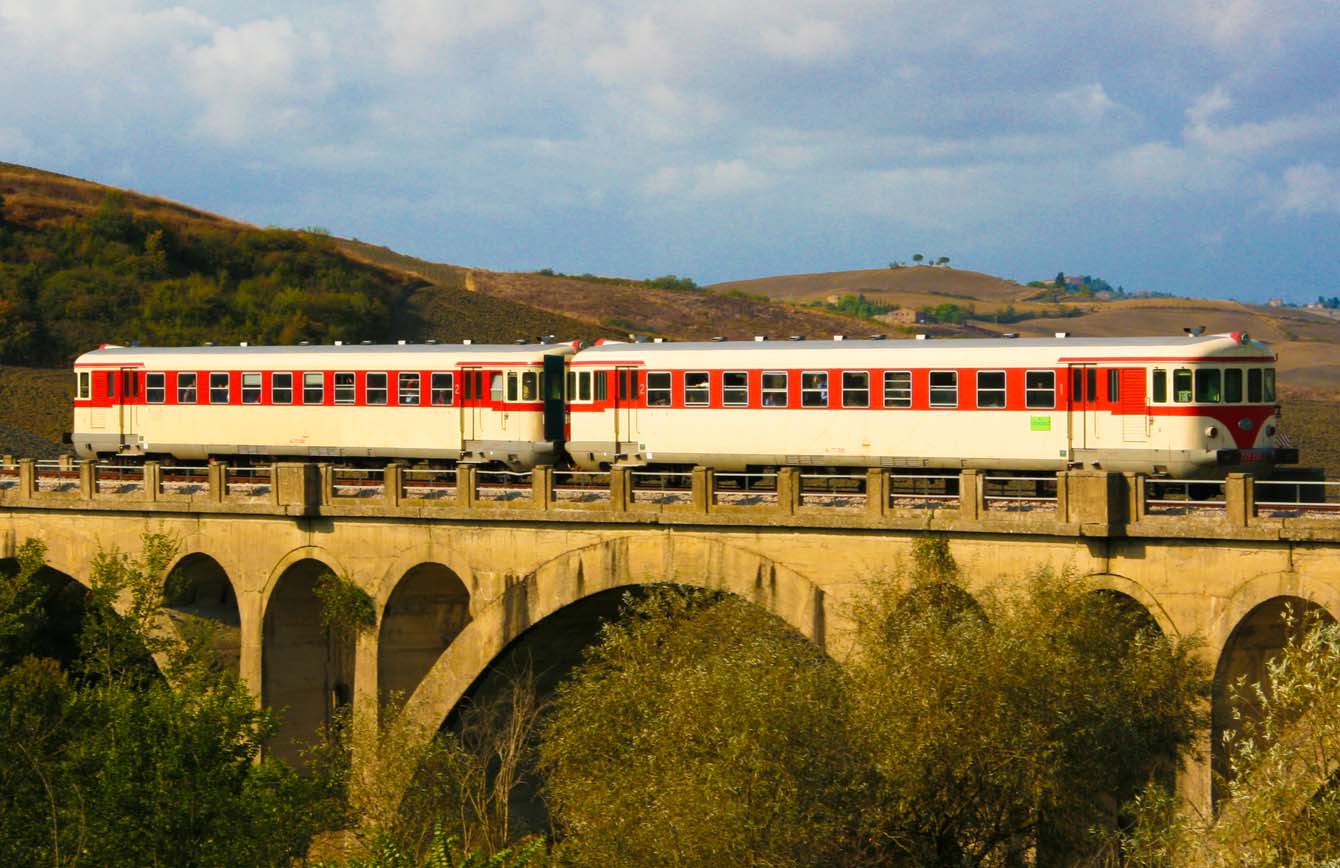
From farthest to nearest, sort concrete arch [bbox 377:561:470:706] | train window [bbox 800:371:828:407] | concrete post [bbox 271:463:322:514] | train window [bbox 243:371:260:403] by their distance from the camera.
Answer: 1. train window [bbox 243:371:260:403]
2. concrete post [bbox 271:463:322:514]
3. concrete arch [bbox 377:561:470:706]
4. train window [bbox 800:371:828:407]

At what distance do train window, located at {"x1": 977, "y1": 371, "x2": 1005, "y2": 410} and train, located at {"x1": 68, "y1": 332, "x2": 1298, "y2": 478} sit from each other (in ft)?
0.08

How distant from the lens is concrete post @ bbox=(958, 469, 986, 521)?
26547 millimetres

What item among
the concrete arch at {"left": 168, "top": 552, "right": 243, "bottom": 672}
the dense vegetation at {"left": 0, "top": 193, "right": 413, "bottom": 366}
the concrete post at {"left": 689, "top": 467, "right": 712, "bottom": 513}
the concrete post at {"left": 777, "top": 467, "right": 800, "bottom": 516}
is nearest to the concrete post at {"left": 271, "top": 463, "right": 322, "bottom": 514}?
the concrete arch at {"left": 168, "top": 552, "right": 243, "bottom": 672}

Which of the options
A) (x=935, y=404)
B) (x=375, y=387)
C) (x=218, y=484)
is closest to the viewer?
(x=935, y=404)

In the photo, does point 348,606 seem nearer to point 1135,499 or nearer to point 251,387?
point 251,387

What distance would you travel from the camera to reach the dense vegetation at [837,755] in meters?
19.8

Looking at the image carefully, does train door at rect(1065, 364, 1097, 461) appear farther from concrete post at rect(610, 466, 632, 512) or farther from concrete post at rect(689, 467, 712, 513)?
concrete post at rect(610, 466, 632, 512)

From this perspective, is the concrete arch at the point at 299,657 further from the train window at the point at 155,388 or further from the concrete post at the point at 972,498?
the concrete post at the point at 972,498

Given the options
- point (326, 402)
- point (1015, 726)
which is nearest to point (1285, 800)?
point (1015, 726)

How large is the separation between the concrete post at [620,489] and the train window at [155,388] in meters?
18.1

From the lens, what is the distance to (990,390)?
31.3 m

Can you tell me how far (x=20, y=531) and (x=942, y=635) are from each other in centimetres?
2834

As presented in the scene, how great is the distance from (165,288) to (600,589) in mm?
71835

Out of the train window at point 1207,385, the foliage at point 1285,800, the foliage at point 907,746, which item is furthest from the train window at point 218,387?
the foliage at point 1285,800
